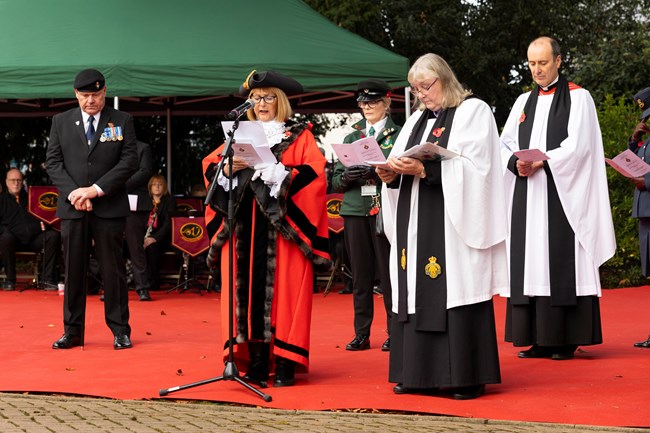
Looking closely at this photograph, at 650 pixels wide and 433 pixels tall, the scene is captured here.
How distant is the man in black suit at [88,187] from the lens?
30.4ft

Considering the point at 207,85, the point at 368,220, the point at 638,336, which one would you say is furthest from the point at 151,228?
the point at 638,336

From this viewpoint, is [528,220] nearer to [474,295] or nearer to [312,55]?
[474,295]

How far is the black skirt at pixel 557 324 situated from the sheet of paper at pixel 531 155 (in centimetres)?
107

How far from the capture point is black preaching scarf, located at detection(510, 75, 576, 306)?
28.6 ft

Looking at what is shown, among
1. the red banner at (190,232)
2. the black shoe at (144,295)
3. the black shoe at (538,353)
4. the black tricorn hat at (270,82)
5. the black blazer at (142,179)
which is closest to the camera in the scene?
the black tricorn hat at (270,82)

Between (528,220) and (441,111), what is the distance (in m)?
2.03

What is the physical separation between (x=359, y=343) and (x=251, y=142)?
2736mm

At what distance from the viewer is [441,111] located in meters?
7.18

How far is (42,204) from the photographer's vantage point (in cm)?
1449

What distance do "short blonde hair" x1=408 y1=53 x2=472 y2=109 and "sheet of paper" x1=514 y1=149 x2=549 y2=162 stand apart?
4.70 feet

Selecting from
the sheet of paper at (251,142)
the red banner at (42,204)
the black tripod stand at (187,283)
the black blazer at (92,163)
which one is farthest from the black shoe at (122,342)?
the red banner at (42,204)

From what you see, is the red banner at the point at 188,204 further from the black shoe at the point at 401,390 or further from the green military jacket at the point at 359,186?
the black shoe at the point at 401,390

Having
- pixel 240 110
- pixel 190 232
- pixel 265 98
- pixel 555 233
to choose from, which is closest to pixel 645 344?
pixel 555 233

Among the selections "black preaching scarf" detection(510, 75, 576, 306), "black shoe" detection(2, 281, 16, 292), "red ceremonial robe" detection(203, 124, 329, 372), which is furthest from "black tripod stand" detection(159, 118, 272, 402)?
"black shoe" detection(2, 281, 16, 292)
